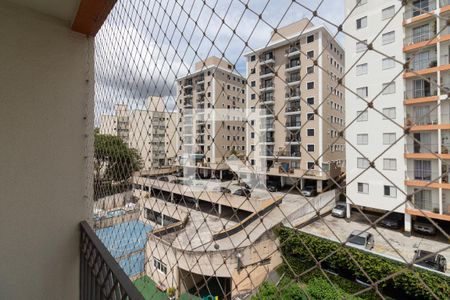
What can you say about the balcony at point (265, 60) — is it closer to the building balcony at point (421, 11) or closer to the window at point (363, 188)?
the building balcony at point (421, 11)

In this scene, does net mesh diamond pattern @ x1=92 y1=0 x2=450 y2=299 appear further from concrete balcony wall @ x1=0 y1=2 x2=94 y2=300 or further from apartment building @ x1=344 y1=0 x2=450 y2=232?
concrete balcony wall @ x1=0 y1=2 x2=94 y2=300

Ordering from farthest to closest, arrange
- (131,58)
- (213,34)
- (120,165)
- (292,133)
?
(120,165)
(131,58)
(213,34)
(292,133)

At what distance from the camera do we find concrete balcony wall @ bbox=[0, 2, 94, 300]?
95 centimetres

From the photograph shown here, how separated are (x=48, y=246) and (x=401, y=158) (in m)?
1.71

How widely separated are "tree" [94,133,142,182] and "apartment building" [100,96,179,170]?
64 mm

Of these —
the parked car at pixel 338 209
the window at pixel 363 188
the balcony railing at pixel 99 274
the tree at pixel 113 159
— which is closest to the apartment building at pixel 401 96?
the parked car at pixel 338 209

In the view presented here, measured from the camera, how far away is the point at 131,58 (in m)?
1.14

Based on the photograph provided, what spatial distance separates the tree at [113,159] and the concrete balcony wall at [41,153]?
0.93 ft

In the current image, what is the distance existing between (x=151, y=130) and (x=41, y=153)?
495 millimetres

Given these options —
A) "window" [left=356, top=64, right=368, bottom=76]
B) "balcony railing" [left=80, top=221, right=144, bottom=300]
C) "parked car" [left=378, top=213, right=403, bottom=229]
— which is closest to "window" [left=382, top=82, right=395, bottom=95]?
"window" [left=356, top=64, right=368, bottom=76]

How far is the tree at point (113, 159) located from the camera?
1453 millimetres

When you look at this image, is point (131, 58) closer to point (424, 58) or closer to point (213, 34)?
point (213, 34)

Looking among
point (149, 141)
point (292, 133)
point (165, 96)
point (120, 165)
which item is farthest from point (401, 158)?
point (120, 165)

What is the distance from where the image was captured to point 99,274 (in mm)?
793
